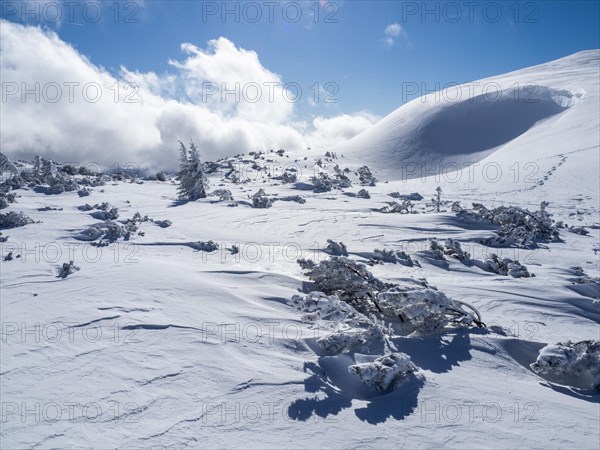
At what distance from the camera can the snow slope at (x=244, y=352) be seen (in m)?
2.47

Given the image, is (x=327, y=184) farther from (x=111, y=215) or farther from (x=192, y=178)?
(x=111, y=215)

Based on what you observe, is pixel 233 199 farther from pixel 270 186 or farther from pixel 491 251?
pixel 491 251

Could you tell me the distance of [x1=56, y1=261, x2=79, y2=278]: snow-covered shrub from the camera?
5.06m

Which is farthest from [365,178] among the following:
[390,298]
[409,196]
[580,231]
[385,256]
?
[390,298]

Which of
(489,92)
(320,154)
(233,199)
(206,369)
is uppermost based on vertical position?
(489,92)

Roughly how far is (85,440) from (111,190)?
14.1 m

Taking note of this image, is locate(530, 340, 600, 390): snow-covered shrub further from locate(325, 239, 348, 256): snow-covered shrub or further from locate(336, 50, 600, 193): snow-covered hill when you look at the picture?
locate(336, 50, 600, 193): snow-covered hill

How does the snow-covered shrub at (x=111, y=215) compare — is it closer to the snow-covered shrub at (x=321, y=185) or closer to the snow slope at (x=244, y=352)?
the snow slope at (x=244, y=352)

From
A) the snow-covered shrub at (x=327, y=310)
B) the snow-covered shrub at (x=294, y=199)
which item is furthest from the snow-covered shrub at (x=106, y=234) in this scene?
the snow-covered shrub at (x=294, y=199)

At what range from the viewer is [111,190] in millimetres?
14555

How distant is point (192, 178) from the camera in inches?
568

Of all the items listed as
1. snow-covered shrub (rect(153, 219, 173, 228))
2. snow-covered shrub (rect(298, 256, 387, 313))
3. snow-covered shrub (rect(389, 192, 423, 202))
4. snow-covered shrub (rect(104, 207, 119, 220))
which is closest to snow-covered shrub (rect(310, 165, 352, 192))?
snow-covered shrub (rect(389, 192, 423, 202))

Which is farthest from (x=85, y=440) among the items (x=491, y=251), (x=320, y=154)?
(x=320, y=154)

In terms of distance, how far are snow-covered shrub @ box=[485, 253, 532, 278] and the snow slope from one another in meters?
0.26
